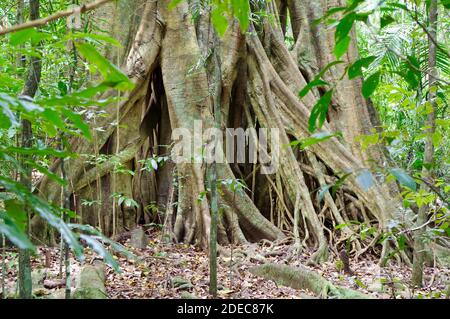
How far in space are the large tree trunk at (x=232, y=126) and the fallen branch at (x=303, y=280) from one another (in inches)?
31.6

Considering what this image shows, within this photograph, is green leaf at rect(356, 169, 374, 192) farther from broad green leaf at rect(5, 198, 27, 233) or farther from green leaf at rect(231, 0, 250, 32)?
broad green leaf at rect(5, 198, 27, 233)

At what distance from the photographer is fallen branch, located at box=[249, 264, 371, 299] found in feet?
10.9

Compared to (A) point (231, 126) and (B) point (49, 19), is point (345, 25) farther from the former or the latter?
(A) point (231, 126)

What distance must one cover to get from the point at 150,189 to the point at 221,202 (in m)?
A: 1.33

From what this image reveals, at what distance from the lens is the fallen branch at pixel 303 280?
3.32 m

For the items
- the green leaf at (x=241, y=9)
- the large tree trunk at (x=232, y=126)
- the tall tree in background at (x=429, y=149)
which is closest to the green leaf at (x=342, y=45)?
the green leaf at (x=241, y=9)

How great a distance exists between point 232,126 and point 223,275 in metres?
2.61

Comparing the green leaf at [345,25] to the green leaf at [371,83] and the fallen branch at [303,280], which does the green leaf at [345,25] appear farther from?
the fallen branch at [303,280]

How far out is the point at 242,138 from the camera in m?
6.04

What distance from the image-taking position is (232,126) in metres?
6.14

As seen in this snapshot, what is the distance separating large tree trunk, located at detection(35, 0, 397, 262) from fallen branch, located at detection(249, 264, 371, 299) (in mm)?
804

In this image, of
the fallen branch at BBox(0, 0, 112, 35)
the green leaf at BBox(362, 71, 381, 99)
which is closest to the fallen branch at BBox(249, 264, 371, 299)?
the green leaf at BBox(362, 71, 381, 99)
